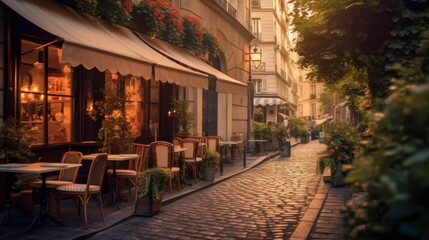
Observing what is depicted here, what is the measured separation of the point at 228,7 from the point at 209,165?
11.0 m

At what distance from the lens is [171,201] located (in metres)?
8.63

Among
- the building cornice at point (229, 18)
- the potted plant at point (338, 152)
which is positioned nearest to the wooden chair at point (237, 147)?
the building cornice at point (229, 18)

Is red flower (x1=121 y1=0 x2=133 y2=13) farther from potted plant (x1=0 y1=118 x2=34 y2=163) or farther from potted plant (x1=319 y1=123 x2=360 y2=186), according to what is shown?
potted plant (x1=319 y1=123 x2=360 y2=186)

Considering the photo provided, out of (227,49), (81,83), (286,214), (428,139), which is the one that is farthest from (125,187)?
(227,49)

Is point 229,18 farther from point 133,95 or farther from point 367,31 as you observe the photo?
point 367,31

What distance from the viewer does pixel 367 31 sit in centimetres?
679

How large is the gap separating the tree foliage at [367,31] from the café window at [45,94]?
4.76 m

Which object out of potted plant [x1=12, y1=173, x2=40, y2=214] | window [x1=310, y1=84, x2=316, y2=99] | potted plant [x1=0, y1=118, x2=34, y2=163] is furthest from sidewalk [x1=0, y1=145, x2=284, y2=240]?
window [x1=310, y1=84, x2=316, y2=99]

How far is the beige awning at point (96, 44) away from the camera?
658 centimetres

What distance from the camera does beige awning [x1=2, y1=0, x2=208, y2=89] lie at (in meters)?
6.58

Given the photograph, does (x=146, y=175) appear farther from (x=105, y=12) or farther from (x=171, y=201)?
(x=105, y=12)

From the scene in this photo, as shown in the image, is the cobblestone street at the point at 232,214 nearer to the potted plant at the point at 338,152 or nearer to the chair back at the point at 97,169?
the potted plant at the point at 338,152

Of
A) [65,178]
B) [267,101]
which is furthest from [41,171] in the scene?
[267,101]

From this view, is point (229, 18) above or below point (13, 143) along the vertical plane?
above
